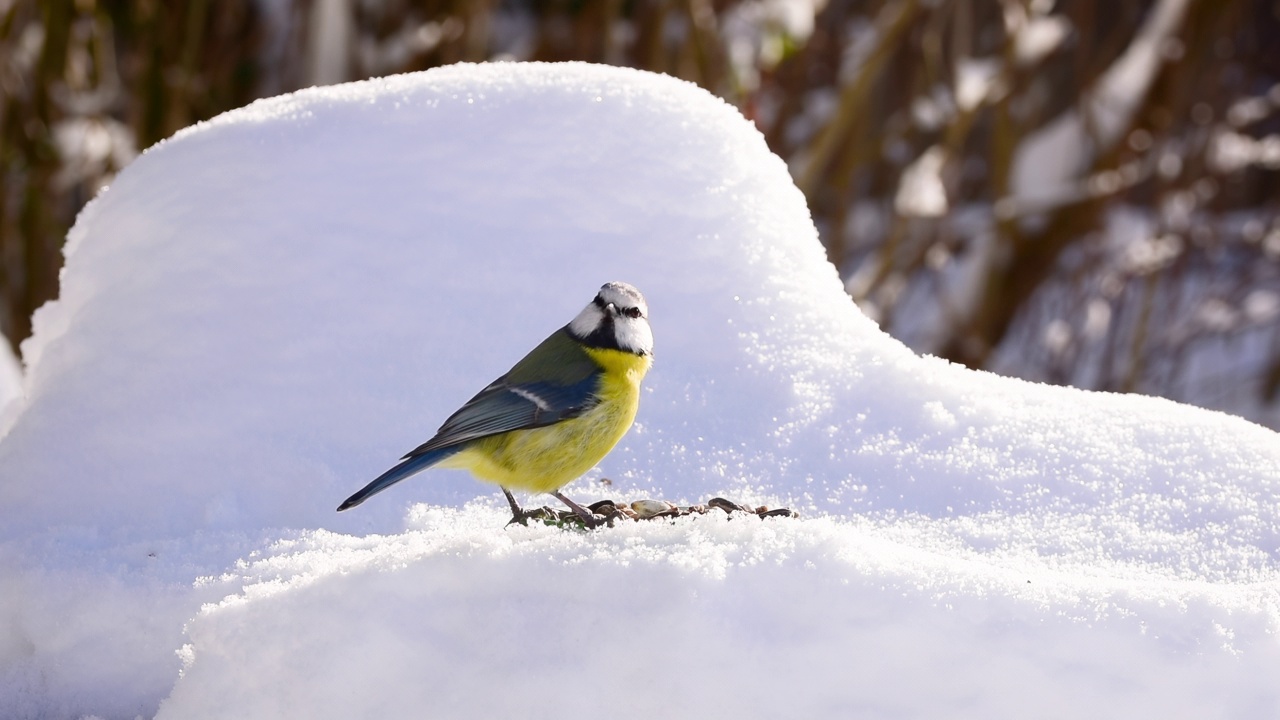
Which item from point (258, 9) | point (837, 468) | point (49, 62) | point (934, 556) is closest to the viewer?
point (934, 556)

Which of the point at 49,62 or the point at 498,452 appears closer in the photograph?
the point at 498,452

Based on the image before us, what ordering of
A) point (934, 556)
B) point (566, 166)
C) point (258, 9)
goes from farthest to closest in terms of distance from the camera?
point (258, 9)
point (566, 166)
point (934, 556)

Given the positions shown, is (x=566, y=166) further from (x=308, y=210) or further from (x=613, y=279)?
(x=308, y=210)

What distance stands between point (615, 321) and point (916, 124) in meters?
3.51

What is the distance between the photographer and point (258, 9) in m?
5.84

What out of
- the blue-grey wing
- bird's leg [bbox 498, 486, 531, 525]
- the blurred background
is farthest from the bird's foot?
the blurred background

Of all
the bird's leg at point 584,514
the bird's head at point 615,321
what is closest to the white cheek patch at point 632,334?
the bird's head at point 615,321

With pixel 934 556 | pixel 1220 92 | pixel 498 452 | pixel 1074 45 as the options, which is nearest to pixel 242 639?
pixel 498 452

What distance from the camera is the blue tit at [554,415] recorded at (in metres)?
1.91

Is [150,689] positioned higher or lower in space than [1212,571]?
lower

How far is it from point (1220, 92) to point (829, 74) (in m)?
1.81

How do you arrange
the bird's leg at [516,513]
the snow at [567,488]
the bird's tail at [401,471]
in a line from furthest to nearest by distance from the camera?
1. the bird's leg at [516,513]
2. the bird's tail at [401,471]
3. the snow at [567,488]

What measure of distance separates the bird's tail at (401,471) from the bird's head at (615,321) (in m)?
0.27

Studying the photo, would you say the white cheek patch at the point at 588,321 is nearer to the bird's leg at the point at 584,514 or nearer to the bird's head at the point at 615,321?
the bird's head at the point at 615,321
